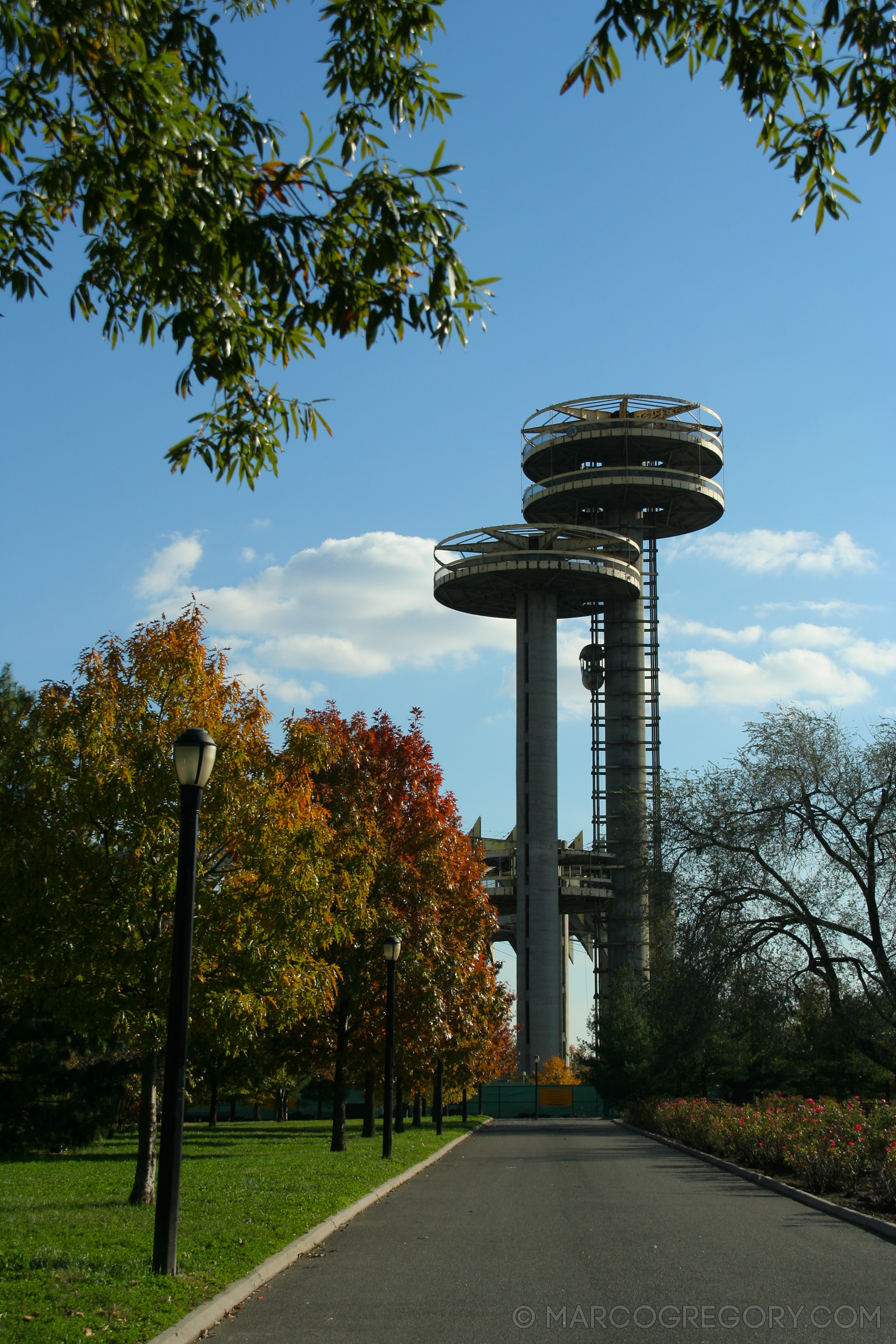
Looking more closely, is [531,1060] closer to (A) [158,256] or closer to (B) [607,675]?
(B) [607,675]

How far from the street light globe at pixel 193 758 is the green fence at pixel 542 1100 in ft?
267

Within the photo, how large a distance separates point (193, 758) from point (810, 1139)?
44.9 feet

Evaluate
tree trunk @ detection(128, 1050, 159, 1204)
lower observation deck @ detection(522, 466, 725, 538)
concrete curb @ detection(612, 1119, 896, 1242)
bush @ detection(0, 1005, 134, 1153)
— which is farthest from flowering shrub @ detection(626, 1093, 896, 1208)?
lower observation deck @ detection(522, 466, 725, 538)

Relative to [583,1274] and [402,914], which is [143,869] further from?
[402,914]

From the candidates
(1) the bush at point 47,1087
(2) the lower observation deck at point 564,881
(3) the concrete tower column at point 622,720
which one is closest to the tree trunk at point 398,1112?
(1) the bush at point 47,1087

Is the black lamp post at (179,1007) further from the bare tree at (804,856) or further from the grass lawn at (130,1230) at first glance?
the bare tree at (804,856)

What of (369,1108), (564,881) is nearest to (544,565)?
(564,881)

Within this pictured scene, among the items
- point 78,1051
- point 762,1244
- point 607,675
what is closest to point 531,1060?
point 607,675

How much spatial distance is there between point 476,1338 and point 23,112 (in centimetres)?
807

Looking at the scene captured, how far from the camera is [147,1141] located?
1454cm

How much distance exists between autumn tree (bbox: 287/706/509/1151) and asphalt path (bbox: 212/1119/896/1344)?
7.90m

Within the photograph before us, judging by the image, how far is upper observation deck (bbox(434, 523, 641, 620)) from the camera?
8806 centimetres

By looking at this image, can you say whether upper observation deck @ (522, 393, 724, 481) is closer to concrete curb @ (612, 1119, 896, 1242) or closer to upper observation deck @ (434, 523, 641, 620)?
upper observation deck @ (434, 523, 641, 620)

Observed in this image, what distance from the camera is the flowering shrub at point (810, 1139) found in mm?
17188
